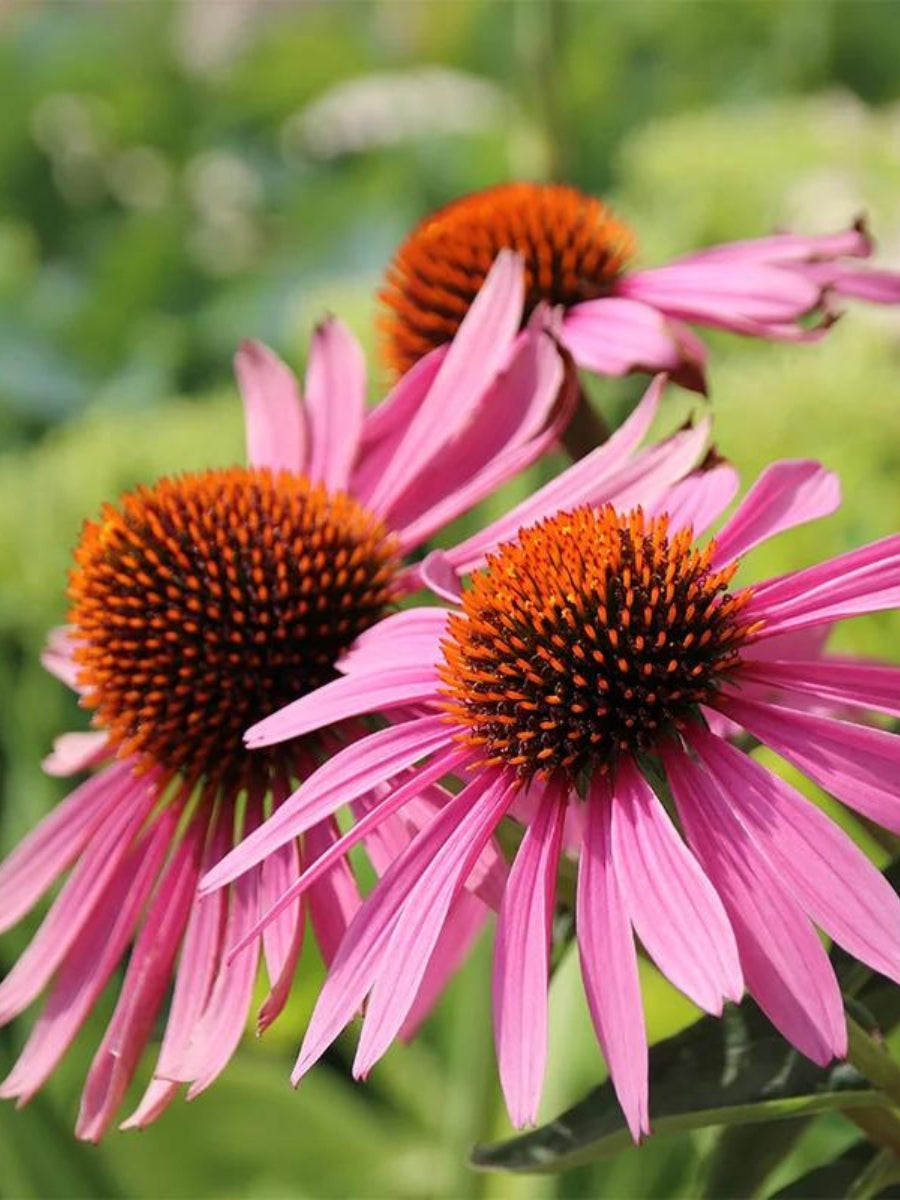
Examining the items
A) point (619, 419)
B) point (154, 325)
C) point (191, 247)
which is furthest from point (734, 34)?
point (619, 419)

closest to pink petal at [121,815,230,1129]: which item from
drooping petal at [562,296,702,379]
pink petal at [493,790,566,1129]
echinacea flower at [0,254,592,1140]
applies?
echinacea flower at [0,254,592,1140]

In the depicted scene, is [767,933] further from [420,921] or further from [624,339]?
[624,339]

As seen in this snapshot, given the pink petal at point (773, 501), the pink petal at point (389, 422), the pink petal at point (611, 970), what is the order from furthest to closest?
the pink petal at point (389, 422)
the pink petal at point (773, 501)
the pink petal at point (611, 970)

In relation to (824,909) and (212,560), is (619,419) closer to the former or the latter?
(212,560)

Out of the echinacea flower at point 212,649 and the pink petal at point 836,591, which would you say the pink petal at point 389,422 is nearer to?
the echinacea flower at point 212,649

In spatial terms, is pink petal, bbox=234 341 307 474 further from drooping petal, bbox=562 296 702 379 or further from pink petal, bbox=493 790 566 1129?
pink petal, bbox=493 790 566 1129

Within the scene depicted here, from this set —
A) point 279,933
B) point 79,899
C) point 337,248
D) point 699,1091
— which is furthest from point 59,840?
point 337,248

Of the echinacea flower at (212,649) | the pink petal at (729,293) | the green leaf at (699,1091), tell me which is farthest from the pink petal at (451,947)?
the pink petal at (729,293)
